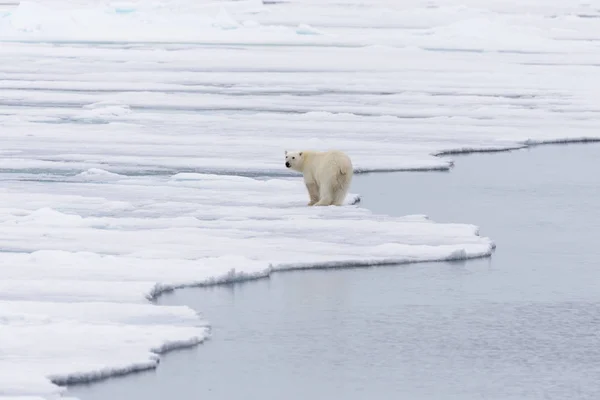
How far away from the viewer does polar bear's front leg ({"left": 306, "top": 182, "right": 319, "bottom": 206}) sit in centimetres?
818

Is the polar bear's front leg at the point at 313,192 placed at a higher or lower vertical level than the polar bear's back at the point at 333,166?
lower

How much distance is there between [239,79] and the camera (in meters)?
19.5

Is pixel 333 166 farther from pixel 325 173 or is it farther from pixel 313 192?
pixel 313 192

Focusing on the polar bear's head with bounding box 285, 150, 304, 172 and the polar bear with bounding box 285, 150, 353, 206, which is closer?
the polar bear with bounding box 285, 150, 353, 206

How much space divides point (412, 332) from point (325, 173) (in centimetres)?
275

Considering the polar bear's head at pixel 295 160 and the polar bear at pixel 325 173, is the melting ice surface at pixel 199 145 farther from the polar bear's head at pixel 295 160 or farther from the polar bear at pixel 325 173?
the polar bear's head at pixel 295 160

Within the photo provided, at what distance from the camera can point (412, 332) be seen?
5.27 metres

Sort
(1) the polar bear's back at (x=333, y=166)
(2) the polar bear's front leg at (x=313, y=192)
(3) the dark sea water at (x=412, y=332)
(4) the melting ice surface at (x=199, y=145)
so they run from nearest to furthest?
(3) the dark sea water at (x=412, y=332) < (4) the melting ice surface at (x=199, y=145) < (1) the polar bear's back at (x=333, y=166) < (2) the polar bear's front leg at (x=313, y=192)

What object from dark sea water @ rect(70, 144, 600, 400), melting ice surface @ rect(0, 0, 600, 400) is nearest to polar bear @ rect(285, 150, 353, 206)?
melting ice surface @ rect(0, 0, 600, 400)

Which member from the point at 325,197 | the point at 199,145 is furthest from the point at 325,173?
the point at 199,145

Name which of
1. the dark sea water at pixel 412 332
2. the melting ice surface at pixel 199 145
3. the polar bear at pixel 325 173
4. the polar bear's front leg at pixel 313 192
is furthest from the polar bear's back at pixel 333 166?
the dark sea water at pixel 412 332

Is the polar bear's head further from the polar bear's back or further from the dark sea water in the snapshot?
the dark sea water

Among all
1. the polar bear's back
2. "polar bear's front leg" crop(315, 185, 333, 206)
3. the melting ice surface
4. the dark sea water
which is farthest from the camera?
"polar bear's front leg" crop(315, 185, 333, 206)

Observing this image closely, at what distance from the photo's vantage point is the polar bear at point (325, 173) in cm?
787
